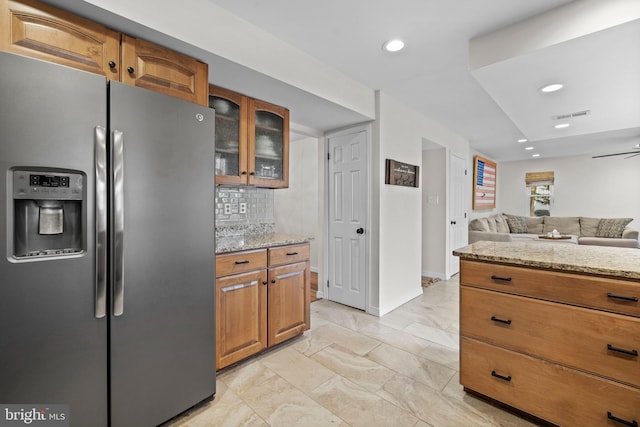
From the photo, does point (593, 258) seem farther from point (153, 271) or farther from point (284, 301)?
point (153, 271)

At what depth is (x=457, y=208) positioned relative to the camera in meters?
5.09

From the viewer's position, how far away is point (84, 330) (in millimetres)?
1298

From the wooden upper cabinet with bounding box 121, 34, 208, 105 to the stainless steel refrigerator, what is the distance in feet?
0.82

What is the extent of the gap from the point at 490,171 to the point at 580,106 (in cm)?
393

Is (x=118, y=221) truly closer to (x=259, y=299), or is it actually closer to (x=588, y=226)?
(x=259, y=299)

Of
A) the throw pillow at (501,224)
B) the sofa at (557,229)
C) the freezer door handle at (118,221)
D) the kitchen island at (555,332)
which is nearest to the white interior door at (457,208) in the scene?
the sofa at (557,229)

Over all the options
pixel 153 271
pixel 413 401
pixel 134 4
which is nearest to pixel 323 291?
pixel 413 401

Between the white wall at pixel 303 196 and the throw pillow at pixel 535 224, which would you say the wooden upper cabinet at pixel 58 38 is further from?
the throw pillow at pixel 535 224

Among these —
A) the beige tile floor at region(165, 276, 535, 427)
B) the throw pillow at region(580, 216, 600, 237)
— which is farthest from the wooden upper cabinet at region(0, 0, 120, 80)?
the throw pillow at region(580, 216, 600, 237)

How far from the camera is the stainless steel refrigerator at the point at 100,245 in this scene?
1.15 meters

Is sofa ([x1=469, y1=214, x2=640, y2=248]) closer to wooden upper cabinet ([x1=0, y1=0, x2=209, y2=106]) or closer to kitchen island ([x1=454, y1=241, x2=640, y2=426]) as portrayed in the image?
kitchen island ([x1=454, y1=241, x2=640, y2=426])

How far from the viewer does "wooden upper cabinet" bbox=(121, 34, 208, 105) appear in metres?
1.61

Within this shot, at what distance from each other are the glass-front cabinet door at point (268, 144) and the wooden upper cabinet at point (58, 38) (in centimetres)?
110

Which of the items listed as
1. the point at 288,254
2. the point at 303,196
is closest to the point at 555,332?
the point at 288,254
